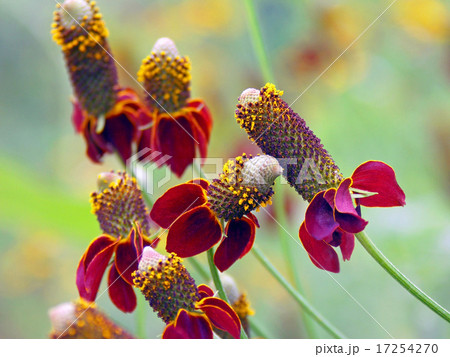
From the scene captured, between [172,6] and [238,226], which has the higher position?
[172,6]

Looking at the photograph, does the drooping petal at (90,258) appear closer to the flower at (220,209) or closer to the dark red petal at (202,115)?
the flower at (220,209)

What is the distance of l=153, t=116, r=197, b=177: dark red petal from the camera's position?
64cm

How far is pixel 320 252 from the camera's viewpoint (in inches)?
19.2

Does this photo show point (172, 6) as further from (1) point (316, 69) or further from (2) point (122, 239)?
(2) point (122, 239)

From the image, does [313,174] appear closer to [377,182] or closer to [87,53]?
[377,182]

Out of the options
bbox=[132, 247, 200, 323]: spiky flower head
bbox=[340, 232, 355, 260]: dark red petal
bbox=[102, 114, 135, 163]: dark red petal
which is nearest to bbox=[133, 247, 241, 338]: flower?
bbox=[132, 247, 200, 323]: spiky flower head

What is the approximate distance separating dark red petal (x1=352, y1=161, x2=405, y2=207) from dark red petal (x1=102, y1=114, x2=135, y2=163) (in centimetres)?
30

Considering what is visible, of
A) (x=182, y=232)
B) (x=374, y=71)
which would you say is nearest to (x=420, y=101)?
(x=374, y=71)

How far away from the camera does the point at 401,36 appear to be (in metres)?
0.97

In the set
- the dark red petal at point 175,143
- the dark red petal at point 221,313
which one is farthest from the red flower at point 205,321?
the dark red petal at point 175,143

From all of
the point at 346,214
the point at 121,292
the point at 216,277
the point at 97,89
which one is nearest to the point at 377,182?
the point at 346,214

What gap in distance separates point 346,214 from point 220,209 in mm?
103

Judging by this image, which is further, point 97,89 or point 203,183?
point 97,89
